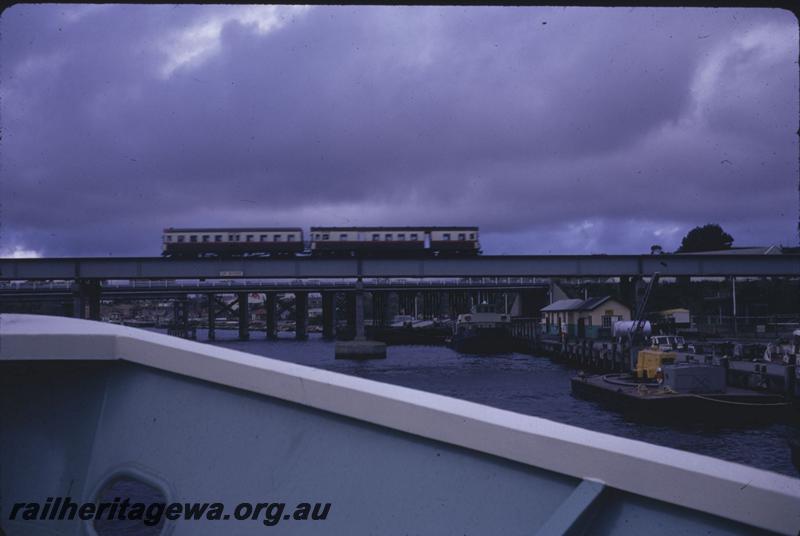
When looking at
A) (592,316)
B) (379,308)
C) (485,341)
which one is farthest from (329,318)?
(592,316)

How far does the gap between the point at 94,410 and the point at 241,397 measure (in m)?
0.90

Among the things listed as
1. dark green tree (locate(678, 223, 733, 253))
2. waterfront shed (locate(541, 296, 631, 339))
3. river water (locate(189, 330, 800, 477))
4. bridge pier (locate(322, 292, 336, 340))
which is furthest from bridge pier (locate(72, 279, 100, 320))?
dark green tree (locate(678, 223, 733, 253))

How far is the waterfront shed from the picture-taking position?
184 ft

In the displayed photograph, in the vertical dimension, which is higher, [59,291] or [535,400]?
[59,291]

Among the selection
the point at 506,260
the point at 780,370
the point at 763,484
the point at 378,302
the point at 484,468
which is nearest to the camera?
the point at 763,484

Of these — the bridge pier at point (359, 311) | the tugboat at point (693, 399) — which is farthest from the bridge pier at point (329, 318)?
the tugboat at point (693, 399)

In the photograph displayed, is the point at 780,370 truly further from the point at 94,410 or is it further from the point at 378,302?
the point at 378,302

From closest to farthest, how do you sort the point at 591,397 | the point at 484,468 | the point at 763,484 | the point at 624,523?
the point at 763,484 → the point at 624,523 → the point at 484,468 → the point at 591,397

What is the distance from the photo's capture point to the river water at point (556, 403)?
18328mm

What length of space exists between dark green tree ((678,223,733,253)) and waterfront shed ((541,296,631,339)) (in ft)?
119

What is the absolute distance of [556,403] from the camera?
27312 millimetres

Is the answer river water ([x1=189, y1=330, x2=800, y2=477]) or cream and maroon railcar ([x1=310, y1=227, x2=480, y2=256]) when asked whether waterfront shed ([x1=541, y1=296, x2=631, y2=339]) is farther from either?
cream and maroon railcar ([x1=310, y1=227, x2=480, y2=256])

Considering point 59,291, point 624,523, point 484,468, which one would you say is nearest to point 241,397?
point 484,468

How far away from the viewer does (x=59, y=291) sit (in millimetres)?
51219
